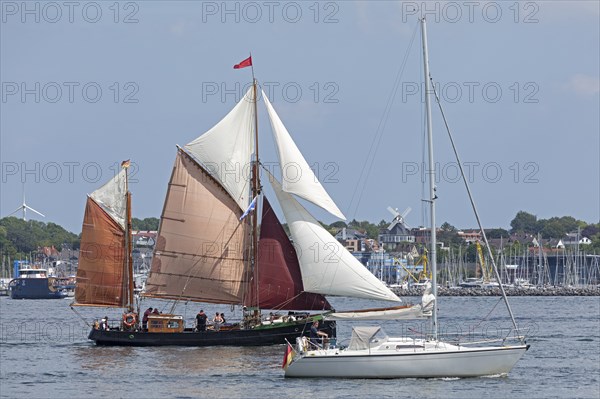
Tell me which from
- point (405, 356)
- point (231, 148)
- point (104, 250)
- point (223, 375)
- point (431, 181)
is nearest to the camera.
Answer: point (405, 356)

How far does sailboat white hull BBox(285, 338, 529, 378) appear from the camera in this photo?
1857 inches

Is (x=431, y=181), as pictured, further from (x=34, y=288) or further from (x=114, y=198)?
(x=34, y=288)

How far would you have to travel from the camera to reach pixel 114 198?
235 feet

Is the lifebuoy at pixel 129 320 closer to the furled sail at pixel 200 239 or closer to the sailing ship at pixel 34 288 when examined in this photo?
the furled sail at pixel 200 239

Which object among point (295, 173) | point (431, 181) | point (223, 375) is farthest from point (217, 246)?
point (431, 181)

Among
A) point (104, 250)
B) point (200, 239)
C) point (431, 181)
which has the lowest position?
point (104, 250)

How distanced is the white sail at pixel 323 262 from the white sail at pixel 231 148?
3058 millimetres

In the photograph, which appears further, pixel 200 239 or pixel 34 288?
pixel 34 288

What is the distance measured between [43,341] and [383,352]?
35.2 meters

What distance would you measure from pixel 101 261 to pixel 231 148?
1096cm

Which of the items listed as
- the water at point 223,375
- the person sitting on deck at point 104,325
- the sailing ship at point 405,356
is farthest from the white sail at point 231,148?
the sailing ship at point 405,356

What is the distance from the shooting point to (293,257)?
65.3 m

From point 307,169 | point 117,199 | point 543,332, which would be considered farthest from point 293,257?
point 543,332

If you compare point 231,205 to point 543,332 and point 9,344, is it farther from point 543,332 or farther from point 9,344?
point 543,332
